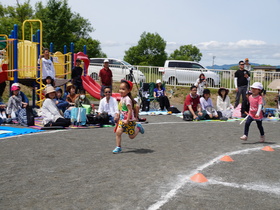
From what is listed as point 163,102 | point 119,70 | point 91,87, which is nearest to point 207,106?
point 163,102

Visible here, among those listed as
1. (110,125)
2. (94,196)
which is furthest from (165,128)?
(94,196)

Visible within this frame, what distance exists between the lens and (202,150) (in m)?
8.42

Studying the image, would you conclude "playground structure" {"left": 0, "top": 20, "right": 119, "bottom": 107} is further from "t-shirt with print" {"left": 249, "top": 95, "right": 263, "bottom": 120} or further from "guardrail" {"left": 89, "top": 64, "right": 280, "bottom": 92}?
"guardrail" {"left": 89, "top": 64, "right": 280, "bottom": 92}

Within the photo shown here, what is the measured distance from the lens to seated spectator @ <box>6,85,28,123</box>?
12.5 meters

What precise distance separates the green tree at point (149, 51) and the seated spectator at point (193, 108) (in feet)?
301

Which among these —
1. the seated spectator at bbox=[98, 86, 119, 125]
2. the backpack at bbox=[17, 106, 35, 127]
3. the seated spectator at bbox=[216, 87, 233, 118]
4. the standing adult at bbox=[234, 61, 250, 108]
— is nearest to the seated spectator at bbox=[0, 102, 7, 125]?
the backpack at bbox=[17, 106, 35, 127]

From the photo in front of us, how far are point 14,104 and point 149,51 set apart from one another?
322ft

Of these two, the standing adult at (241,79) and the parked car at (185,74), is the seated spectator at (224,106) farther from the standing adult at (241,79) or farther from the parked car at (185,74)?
the parked car at (185,74)

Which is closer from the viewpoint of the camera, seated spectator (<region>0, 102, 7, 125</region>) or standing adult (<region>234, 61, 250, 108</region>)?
seated spectator (<region>0, 102, 7, 125</region>)

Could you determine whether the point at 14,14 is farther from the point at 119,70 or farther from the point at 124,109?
the point at 124,109

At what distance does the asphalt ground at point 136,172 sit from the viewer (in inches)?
188

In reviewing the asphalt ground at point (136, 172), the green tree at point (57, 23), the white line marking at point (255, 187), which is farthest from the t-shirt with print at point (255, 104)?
the green tree at point (57, 23)

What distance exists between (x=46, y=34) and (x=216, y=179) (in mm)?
59451

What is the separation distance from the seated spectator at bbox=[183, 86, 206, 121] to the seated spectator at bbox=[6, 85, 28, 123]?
5944mm
